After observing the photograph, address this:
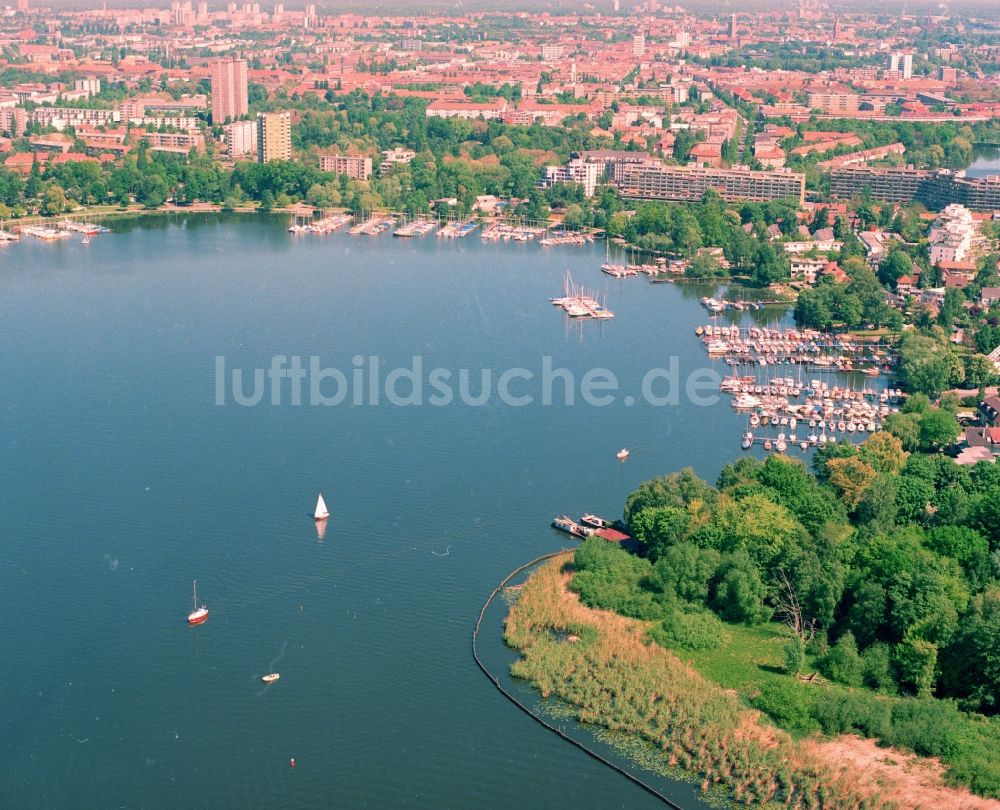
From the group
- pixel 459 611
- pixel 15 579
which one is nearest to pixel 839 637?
pixel 459 611

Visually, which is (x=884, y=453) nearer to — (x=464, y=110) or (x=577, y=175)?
(x=577, y=175)

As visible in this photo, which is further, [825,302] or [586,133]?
[586,133]

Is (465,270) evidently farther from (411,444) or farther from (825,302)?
(411,444)

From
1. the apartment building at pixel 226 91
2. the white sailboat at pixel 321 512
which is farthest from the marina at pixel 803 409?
the apartment building at pixel 226 91

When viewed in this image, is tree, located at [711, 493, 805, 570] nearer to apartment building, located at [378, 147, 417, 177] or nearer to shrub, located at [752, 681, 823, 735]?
shrub, located at [752, 681, 823, 735]

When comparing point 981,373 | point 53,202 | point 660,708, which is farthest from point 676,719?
point 53,202
